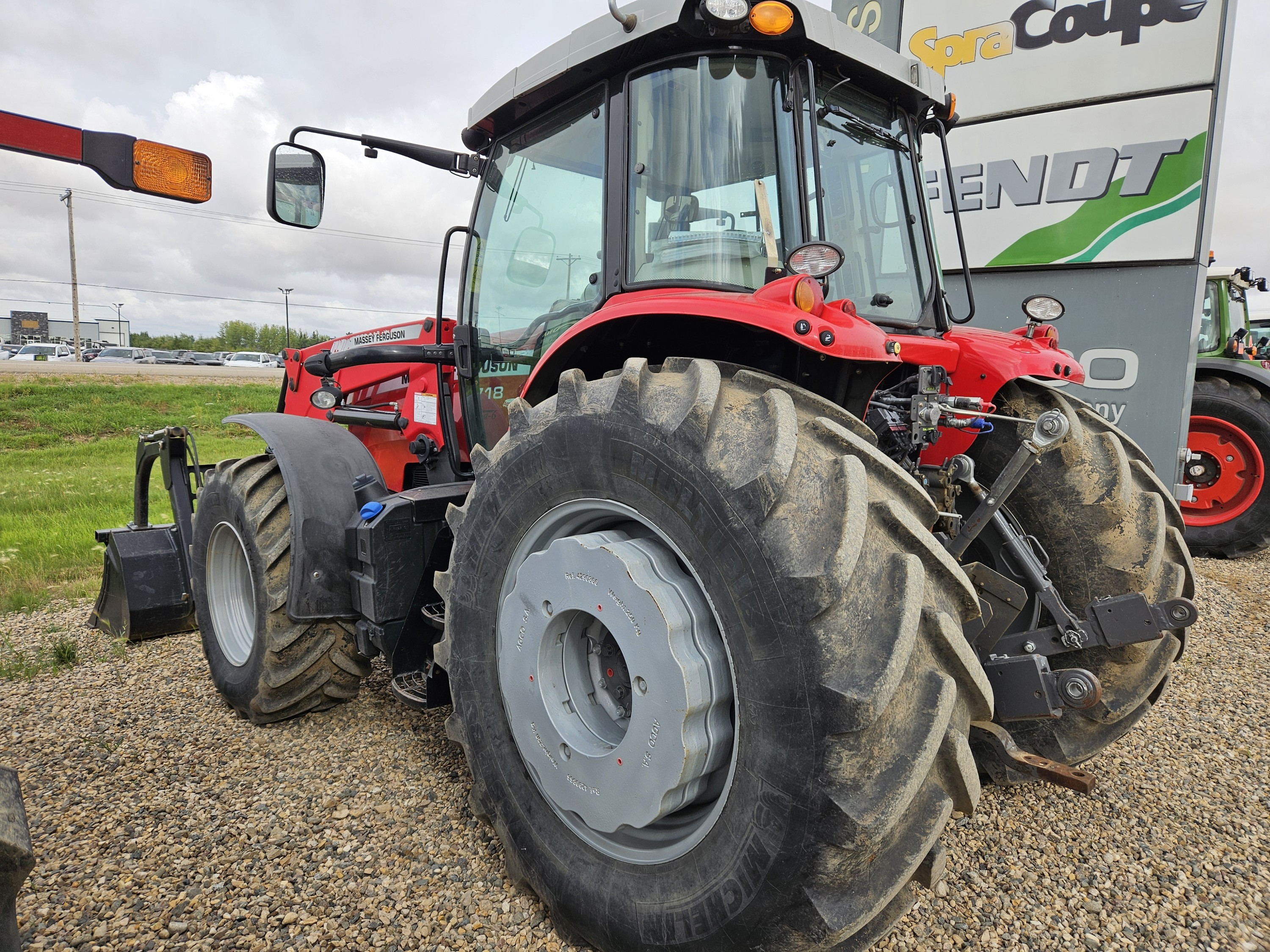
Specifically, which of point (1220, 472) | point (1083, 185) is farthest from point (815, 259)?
point (1220, 472)

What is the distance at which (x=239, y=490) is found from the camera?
3059 millimetres

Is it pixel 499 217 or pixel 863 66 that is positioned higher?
pixel 863 66

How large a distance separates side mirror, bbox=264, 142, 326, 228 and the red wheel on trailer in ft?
24.1

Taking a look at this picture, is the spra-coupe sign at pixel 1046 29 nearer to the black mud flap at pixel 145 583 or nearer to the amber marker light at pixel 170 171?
the amber marker light at pixel 170 171

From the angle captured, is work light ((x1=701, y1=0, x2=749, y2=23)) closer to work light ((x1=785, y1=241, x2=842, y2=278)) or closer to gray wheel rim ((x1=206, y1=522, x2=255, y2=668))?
work light ((x1=785, y1=241, x2=842, y2=278))

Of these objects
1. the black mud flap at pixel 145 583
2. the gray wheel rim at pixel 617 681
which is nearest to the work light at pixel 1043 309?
the gray wheel rim at pixel 617 681

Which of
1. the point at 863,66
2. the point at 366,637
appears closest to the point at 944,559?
the point at 863,66

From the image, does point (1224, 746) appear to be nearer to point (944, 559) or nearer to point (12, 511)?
point (944, 559)

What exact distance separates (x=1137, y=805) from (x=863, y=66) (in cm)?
259

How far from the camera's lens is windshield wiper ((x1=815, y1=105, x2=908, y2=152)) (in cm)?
229

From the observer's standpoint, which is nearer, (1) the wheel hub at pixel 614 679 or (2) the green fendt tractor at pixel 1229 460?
(1) the wheel hub at pixel 614 679

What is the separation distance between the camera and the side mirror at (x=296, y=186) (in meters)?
2.89

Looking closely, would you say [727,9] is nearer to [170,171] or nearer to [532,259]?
[532,259]

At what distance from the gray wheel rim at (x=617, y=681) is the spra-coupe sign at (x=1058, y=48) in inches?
214
